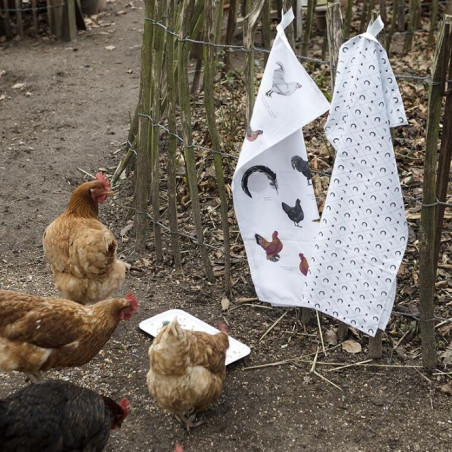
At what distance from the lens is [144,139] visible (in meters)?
5.12

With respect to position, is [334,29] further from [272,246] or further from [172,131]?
[172,131]

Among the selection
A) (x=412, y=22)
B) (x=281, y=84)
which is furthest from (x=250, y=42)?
(x=412, y=22)

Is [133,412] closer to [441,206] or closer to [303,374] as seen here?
[303,374]

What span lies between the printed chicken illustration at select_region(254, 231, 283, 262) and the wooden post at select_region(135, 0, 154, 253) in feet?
4.22

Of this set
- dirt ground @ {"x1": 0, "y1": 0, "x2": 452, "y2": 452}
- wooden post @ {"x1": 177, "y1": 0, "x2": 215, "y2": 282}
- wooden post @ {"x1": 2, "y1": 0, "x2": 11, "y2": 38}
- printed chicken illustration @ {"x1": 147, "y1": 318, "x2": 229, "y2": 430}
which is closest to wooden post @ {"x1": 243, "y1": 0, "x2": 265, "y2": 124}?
wooden post @ {"x1": 177, "y1": 0, "x2": 215, "y2": 282}

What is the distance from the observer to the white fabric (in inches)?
152

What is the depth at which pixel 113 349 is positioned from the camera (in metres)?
4.46

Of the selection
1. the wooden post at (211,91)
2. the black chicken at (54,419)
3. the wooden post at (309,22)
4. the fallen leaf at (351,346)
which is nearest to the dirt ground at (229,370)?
the fallen leaf at (351,346)

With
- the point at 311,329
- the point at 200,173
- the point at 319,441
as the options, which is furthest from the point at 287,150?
the point at 200,173

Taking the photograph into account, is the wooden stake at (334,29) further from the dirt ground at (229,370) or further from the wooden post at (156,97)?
the dirt ground at (229,370)

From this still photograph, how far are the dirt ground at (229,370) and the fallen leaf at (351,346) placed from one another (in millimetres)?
30

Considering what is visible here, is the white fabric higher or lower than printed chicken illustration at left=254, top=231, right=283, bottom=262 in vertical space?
higher

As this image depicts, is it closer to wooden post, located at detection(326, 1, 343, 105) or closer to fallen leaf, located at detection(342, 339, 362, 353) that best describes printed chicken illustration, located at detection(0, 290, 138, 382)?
fallen leaf, located at detection(342, 339, 362, 353)

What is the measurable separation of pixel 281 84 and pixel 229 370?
1701 millimetres
